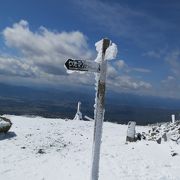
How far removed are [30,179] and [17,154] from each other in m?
4.19

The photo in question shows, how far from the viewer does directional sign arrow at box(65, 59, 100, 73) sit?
29.0ft

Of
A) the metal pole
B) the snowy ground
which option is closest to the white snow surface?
the snowy ground

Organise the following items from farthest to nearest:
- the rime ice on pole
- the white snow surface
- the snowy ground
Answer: the white snow surface < the snowy ground < the rime ice on pole

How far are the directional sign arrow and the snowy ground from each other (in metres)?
5.14

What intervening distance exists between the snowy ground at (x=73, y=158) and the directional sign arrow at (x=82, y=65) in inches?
203

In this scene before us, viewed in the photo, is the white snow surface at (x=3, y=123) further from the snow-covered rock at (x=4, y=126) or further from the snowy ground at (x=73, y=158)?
the snowy ground at (x=73, y=158)

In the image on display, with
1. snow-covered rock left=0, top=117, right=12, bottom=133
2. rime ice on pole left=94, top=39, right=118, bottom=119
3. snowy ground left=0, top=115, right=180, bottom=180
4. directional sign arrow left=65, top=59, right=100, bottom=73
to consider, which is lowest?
snowy ground left=0, top=115, right=180, bottom=180

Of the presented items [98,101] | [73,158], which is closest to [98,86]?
[98,101]

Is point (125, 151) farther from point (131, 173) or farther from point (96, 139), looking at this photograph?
point (96, 139)

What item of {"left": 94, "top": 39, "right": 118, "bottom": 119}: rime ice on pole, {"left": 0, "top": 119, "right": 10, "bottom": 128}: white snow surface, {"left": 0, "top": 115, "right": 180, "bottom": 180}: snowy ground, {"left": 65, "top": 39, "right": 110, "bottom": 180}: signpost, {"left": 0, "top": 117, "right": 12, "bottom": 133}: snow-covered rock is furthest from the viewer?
{"left": 0, "top": 119, "right": 10, "bottom": 128}: white snow surface

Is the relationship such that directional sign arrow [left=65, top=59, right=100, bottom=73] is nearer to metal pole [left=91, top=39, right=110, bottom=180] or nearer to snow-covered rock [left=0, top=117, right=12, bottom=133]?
metal pole [left=91, top=39, right=110, bottom=180]

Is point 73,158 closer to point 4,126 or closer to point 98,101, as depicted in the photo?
point 4,126

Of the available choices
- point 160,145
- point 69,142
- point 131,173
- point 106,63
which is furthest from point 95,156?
point 69,142

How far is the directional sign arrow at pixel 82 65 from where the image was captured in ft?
29.0
